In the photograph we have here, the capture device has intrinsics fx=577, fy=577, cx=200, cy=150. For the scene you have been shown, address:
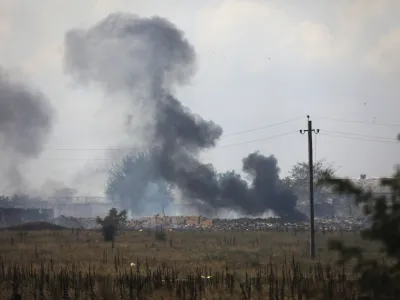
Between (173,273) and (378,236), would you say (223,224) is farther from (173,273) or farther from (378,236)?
(378,236)

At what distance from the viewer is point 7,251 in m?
34.0

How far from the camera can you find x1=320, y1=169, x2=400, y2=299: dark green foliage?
5.89 metres

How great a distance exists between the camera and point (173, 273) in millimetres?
17984

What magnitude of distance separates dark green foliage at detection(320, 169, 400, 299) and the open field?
0.58 m

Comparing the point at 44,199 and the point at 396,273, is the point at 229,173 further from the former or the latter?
the point at 396,273

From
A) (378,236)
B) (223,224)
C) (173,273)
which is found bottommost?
(173,273)

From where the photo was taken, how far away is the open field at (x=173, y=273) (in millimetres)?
15109

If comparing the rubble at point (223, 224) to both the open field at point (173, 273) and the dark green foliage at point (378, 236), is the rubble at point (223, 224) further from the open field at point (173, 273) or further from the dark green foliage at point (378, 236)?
the dark green foliage at point (378, 236)

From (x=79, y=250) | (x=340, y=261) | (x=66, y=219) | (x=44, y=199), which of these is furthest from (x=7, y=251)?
(x=44, y=199)

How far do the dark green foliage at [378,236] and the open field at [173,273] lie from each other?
58cm

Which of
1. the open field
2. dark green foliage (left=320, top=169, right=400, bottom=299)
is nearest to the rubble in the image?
the open field

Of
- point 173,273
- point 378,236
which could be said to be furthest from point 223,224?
point 378,236

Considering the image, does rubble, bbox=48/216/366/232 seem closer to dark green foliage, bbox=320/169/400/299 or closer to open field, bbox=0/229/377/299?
open field, bbox=0/229/377/299

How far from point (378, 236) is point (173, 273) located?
12.5m
